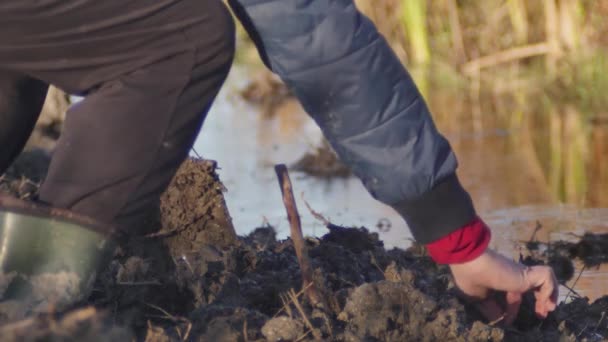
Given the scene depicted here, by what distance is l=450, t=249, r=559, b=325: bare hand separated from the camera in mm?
3172

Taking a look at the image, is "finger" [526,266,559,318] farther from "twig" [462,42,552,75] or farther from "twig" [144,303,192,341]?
"twig" [462,42,552,75]

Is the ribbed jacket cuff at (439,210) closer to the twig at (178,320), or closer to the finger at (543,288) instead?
the finger at (543,288)

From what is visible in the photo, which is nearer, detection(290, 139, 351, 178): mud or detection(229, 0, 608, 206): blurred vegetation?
detection(290, 139, 351, 178): mud

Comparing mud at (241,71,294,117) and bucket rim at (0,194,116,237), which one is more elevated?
bucket rim at (0,194,116,237)

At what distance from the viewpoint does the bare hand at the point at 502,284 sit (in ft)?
10.4

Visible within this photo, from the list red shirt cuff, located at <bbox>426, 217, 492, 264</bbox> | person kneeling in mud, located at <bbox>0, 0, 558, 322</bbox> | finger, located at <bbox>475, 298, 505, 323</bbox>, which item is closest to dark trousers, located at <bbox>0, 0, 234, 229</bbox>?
person kneeling in mud, located at <bbox>0, 0, 558, 322</bbox>

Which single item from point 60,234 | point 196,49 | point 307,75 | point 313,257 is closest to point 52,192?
Answer: point 60,234

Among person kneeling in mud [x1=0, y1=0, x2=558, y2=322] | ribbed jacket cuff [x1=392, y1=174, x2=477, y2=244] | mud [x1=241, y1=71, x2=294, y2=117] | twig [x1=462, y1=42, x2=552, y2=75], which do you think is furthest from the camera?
mud [x1=241, y1=71, x2=294, y2=117]

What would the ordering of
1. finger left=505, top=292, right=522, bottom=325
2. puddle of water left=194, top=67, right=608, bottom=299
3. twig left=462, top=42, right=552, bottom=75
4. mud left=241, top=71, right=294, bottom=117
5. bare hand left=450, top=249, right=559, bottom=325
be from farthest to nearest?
mud left=241, top=71, right=294, bottom=117 < twig left=462, top=42, right=552, bottom=75 < puddle of water left=194, top=67, right=608, bottom=299 < finger left=505, top=292, right=522, bottom=325 < bare hand left=450, top=249, right=559, bottom=325

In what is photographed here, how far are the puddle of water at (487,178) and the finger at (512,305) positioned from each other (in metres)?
0.69

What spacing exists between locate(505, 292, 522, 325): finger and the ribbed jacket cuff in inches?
11.7

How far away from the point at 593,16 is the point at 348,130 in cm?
612

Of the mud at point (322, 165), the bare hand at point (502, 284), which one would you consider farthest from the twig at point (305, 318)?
the mud at point (322, 165)

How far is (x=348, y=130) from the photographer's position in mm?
2973
